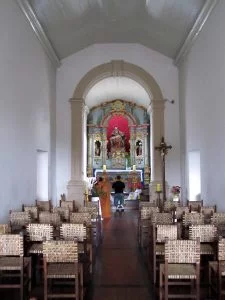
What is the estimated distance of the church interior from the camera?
5.04 m

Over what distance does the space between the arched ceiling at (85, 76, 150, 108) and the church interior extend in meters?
0.26

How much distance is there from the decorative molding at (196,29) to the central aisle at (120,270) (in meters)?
5.39

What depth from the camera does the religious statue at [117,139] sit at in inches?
868

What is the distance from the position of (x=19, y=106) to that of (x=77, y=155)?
4938mm

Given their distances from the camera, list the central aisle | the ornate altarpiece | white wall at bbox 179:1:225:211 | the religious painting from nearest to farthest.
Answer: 1. the central aisle
2. white wall at bbox 179:1:225:211
3. the ornate altarpiece
4. the religious painting

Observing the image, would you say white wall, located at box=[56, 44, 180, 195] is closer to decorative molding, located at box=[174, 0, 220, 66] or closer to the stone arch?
the stone arch

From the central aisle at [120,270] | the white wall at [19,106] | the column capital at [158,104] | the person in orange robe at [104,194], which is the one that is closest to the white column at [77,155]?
the person in orange robe at [104,194]

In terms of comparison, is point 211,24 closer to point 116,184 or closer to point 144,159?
point 116,184

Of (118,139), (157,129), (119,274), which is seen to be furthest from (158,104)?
(119,274)

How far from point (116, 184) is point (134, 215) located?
65.2 inches

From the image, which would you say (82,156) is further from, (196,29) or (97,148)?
(97,148)

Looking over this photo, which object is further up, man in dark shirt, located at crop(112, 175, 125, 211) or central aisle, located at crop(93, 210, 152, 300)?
man in dark shirt, located at crop(112, 175, 125, 211)

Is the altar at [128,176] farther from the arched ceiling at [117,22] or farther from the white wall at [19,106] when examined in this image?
the white wall at [19,106]

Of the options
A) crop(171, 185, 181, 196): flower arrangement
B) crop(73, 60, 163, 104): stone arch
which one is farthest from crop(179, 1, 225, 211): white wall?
crop(73, 60, 163, 104): stone arch
